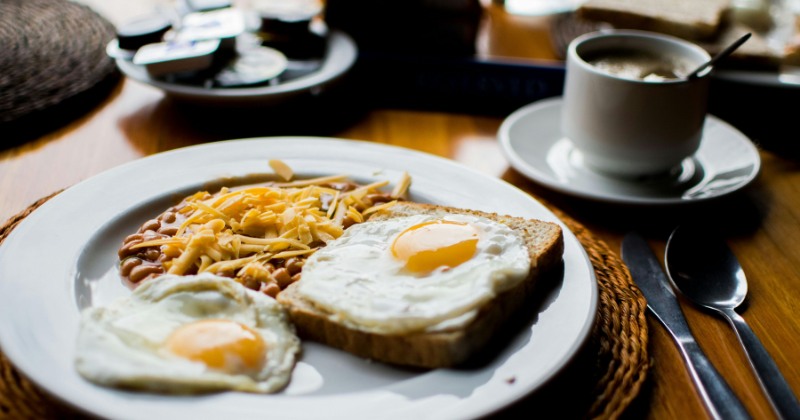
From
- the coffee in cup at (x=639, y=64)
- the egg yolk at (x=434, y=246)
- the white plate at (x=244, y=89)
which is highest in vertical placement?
the coffee in cup at (x=639, y=64)

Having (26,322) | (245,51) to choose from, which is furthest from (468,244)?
(245,51)

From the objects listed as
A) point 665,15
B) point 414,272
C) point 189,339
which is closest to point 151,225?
point 189,339

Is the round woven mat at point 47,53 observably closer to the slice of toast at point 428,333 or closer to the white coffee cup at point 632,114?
the slice of toast at point 428,333

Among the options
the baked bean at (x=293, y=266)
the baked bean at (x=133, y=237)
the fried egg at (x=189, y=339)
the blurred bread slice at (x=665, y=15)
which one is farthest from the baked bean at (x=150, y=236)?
the blurred bread slice at (x=665, y=15)

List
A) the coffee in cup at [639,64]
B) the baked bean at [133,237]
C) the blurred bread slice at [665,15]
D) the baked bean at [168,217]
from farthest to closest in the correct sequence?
the blurred bread slice at [665,15]
the coffee in cup at [639,64]
the baked bean at [168,217]
the baked bean at [133,237]

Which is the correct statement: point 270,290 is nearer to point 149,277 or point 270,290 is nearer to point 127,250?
point 149,277

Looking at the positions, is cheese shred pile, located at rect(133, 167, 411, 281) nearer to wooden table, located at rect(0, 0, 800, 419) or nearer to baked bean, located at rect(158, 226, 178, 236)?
A: baked bean, located at rect(158, 226, 178, 236)

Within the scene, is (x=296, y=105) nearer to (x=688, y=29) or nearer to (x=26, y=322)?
(x=26, y=322)
